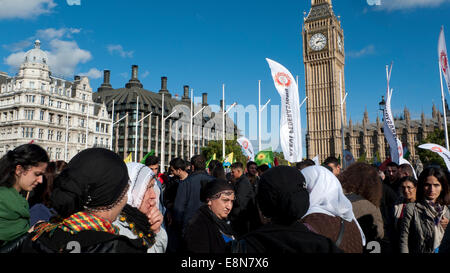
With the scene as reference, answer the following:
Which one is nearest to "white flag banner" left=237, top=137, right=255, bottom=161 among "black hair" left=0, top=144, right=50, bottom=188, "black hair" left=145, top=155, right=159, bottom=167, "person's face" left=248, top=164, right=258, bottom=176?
"person's face" left=248, top=164, right=258, bottom=176

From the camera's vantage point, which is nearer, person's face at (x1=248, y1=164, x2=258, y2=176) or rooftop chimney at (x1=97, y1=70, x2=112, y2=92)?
person's face at (x1=248, y1=164, x2=258, y2=176)

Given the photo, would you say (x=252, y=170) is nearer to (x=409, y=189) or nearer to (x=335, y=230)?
(x=409, y=189)

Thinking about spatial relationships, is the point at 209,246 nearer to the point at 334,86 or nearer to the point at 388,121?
the point at 388,121

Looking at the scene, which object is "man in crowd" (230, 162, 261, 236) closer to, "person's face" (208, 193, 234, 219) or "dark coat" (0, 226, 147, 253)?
"person's face" (208, 193, 234, 219)

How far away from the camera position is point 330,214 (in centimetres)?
253

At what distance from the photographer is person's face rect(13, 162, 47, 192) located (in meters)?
3.02

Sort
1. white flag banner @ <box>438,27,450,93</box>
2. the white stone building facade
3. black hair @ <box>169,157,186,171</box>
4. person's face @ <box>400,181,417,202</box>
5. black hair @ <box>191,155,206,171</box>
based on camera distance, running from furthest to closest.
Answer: the white stone building facade → white flag banner @ <box>438,27,450,93</box> → black hair @ <box>169,157,186,171</box> → black hair @ <box>191,155,206,171</box> → person's face @ <box>400,181,417,202</box>

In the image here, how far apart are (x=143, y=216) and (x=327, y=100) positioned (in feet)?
274

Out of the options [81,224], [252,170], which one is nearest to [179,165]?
[252,170]

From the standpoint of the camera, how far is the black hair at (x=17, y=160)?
2932 mm

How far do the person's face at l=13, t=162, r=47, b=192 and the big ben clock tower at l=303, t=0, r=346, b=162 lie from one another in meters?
79.9

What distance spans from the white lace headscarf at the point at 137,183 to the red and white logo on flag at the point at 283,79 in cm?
Result: 758
